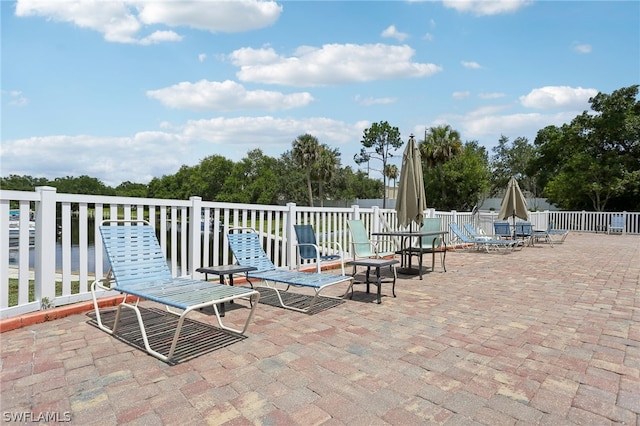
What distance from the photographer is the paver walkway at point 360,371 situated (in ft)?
6.65

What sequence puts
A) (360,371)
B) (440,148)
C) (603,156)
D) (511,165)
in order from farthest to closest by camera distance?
(511,165), (440,148), (603,156), (360,371)

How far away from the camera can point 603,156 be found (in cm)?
2209

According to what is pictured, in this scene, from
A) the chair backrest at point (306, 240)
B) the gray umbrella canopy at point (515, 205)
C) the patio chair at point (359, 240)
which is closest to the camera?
the chair backrest at point (306, 240)

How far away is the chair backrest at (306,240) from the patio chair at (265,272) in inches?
33.9

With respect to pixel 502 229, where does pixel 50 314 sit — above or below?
below

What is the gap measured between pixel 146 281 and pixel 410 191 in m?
4.55

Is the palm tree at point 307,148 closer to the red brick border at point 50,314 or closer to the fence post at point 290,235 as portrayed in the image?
the fence post at point 290,235

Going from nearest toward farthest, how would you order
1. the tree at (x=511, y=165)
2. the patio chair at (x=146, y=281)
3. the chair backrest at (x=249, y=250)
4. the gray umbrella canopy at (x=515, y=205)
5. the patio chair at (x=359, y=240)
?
the patio chair at (x=146, y=281) → the chair backrest at (x=249, y=250) → the patio chair at (x=359, y=240) → the gray umbrella canopy at (x=515, y=205) → the tree at (x=511, y=165)

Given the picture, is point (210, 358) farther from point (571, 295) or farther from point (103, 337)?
point (571, 295)

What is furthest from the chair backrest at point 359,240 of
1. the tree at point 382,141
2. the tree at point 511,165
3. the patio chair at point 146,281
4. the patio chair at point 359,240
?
the tree at point 511,165

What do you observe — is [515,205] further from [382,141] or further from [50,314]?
[382,141]

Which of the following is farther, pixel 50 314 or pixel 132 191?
pixel 132 191

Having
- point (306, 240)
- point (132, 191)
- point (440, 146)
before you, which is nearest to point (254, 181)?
point (440, 146)

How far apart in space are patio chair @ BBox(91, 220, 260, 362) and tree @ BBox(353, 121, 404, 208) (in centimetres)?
3493
